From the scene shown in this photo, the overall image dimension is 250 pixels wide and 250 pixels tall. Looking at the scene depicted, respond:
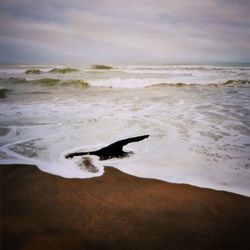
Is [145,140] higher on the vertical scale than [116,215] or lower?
higher

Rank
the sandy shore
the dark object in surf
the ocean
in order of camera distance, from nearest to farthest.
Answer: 1. the sandy shore
2. the ocean
3. the dark object in surf

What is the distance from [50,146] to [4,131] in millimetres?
1303

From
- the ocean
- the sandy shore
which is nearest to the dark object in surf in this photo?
the ocean

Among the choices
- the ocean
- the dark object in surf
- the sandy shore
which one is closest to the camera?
the sandy shore

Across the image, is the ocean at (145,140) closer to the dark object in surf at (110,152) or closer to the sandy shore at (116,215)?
the dark object in surf at (110,152)

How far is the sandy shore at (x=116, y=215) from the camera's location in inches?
73.6

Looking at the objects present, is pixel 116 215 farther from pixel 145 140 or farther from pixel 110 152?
pixel 145 140

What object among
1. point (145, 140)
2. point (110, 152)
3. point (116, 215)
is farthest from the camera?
point (145, 140)

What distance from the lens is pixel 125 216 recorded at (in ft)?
7.06

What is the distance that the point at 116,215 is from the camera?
216cm

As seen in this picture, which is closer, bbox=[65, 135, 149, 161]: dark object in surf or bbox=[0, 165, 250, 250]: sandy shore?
bbox=[0, 165, 250, 250]: sandy shore

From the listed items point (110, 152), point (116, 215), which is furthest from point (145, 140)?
point (116, 215)

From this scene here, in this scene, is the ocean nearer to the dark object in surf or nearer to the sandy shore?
the dark object in surf

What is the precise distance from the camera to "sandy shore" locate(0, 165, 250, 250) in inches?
73.6
